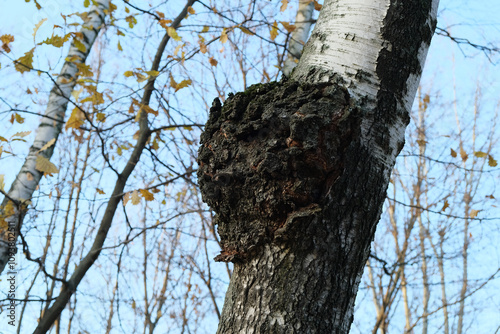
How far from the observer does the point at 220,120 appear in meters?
1.23

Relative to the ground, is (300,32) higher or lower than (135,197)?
higher

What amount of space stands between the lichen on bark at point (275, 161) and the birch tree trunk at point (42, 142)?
2514mm

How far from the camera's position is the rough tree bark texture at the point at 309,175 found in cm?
102

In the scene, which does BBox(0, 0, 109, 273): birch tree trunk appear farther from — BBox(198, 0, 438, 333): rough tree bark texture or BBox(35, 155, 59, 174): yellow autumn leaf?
BBox(198, 0, 438, 333): rough tree bark texture

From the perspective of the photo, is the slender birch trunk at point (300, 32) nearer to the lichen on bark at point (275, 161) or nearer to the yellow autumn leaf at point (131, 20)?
the yellow autumn leaf at point (131, 20)

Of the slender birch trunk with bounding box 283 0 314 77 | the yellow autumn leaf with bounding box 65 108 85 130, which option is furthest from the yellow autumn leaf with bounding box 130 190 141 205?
the slender birch trunk with bounding box 283 0 314 77

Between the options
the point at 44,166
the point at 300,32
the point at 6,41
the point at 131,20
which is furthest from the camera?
the point at 300,32

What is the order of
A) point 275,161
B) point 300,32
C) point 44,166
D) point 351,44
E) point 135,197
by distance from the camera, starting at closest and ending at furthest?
point 275,161 < point 351,44 < point 44,166 < point 135,197 < point 300,32

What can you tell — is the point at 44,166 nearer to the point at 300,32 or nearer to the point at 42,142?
the point at 42,142

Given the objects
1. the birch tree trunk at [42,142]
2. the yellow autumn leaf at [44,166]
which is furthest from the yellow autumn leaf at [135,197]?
the birch tree trunk at [42,142]

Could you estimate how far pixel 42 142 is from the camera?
3916mm

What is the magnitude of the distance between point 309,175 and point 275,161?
0.10 metres

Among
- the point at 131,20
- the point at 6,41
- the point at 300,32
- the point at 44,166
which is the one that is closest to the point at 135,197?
the point at 44,166

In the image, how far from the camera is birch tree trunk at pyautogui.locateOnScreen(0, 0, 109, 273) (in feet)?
10.9
